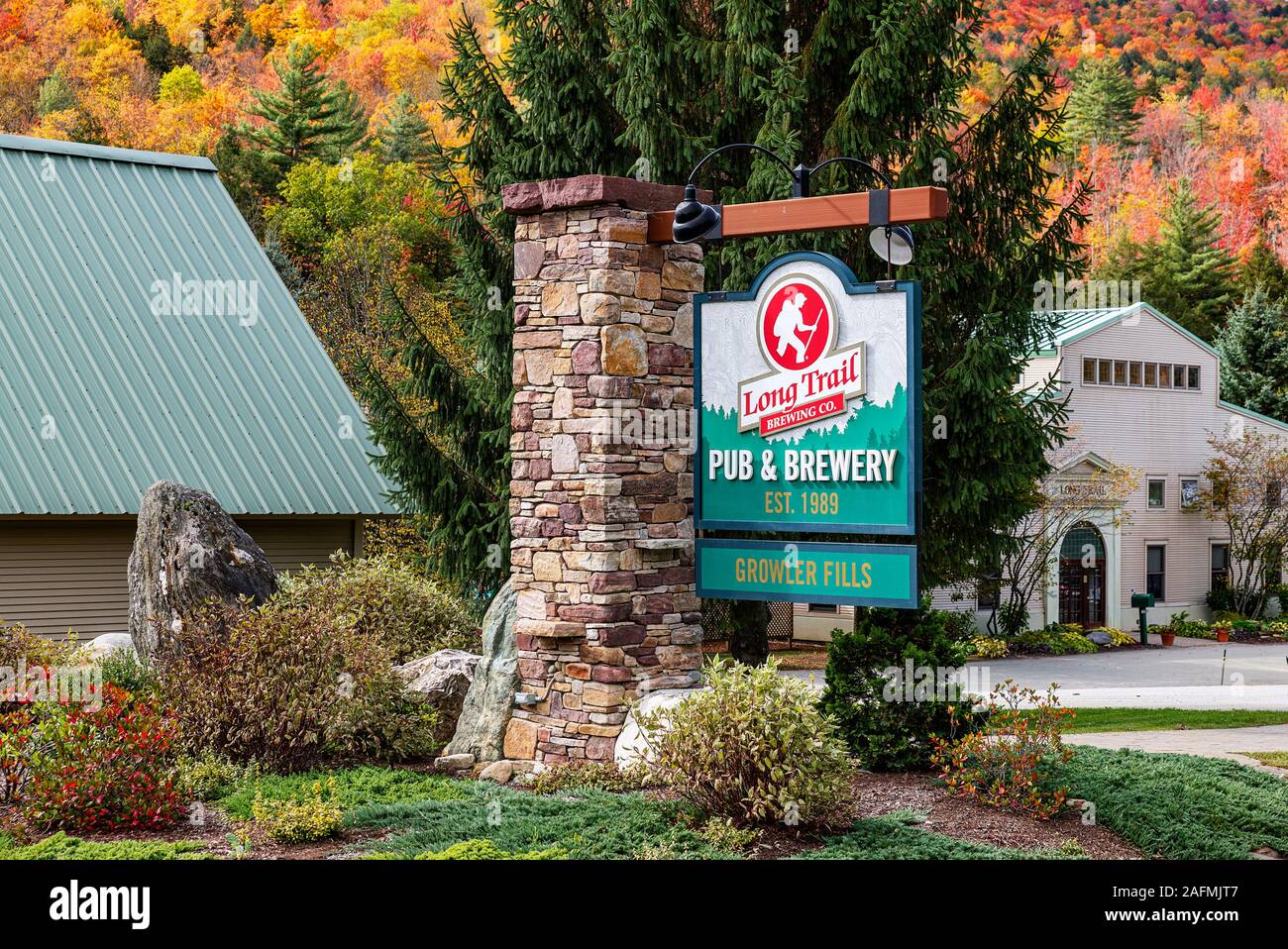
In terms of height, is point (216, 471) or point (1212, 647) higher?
point (216, 471)

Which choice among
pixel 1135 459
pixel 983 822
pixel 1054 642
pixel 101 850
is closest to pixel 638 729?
pixel 983 822

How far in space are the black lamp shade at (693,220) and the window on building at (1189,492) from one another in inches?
1012

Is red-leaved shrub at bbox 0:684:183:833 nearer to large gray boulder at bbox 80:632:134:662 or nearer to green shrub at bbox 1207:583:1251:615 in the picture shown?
large gray boulder at bbox 80:632:134:662

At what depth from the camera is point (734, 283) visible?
14.0m

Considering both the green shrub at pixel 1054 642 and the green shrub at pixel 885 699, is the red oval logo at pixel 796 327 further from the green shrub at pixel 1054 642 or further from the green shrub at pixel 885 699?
the green shrub at pixel 1054 642

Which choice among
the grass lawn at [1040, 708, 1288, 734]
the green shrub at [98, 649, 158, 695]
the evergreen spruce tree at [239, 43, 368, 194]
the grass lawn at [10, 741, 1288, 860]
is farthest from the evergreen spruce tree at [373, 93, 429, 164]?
the grass lawn at [10, 741, 1288, 860]

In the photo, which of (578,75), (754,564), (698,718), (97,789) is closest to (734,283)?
(578,75)

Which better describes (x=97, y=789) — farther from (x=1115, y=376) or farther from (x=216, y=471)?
(x=1115, y=376)

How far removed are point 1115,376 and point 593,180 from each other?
23284 mm

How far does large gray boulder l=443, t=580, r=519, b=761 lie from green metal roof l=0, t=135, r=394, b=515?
6.34m

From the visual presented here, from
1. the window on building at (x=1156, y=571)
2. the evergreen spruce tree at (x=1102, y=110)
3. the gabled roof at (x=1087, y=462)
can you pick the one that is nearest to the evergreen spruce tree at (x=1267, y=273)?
the window on building at (x=1156, y=571)

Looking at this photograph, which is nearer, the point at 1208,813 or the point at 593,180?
the point at 1208,813

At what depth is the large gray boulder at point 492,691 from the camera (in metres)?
11.0

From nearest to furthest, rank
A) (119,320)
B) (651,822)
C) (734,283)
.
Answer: (651,822)
(734,283)
(119,320)
